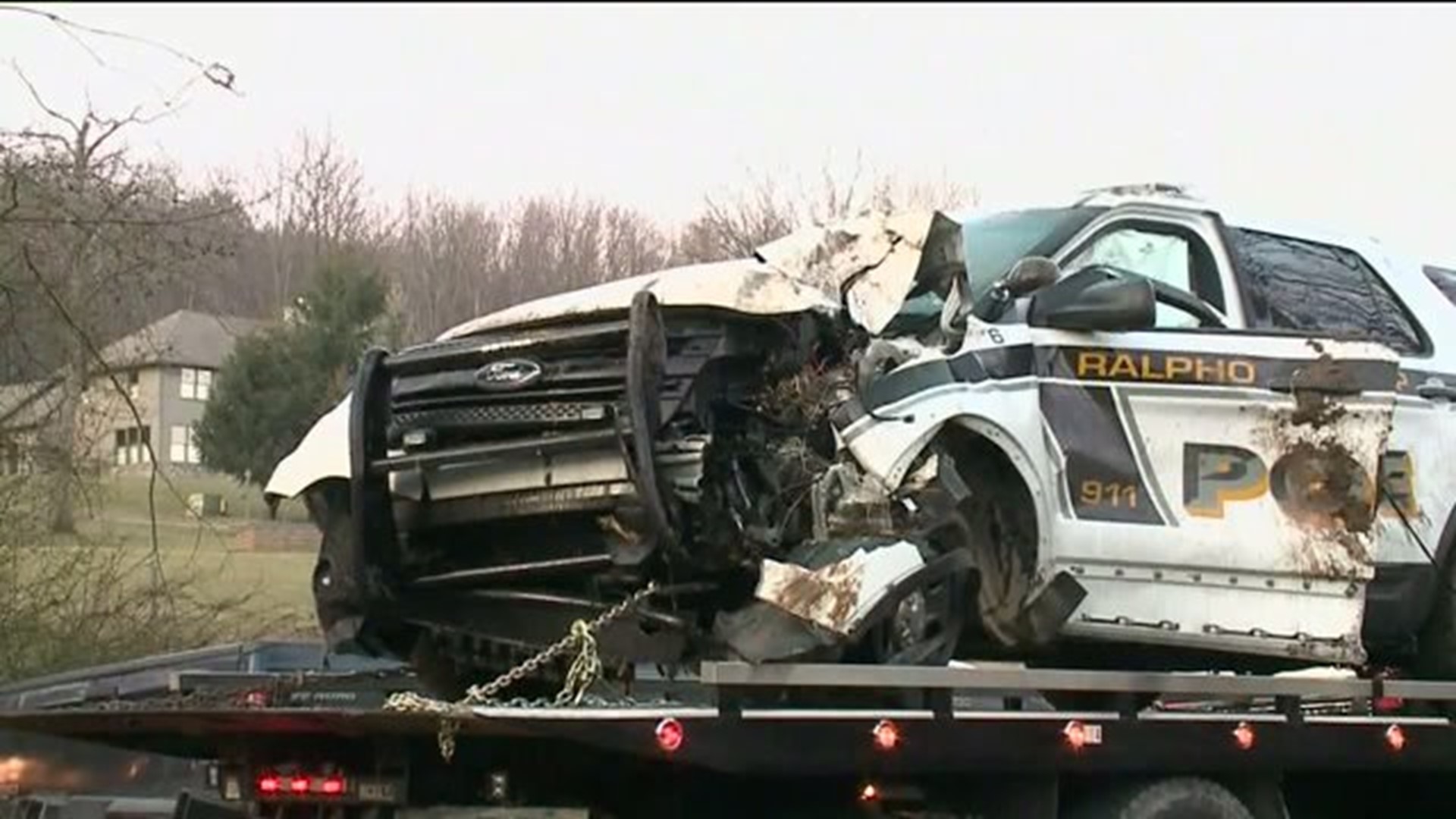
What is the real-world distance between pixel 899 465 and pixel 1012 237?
144 centimetres

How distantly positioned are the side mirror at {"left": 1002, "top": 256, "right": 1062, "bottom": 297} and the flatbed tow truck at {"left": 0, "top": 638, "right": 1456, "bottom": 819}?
126 centimetres

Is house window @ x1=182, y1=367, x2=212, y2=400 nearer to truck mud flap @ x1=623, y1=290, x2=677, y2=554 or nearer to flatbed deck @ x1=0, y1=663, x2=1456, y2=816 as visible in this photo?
flatbed deck @ x1=0, y1=663, x2=1456, y2=816

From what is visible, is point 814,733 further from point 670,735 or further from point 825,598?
point 670,735

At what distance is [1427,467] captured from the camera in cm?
638

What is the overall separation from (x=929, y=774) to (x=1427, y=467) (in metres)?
2.52

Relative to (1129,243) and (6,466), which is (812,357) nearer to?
(1129,243)

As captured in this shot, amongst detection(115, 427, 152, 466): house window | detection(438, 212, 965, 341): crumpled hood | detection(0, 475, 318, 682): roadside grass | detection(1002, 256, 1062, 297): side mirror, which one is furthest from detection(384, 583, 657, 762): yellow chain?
detection(115, 427, 152, 466): house window

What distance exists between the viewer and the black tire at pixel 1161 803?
17.8 ft

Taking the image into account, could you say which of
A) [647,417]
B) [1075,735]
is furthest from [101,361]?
[1075,735]

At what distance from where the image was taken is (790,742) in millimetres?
4668

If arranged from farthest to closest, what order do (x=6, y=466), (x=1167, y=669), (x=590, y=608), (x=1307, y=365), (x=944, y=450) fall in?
(x=6, y=466) → (x=1167, y=669) → (x=1307, y=365) → (x=944, y=450) → (x=590, y=608)

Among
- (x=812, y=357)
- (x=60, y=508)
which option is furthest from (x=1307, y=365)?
(x=60, y=508)

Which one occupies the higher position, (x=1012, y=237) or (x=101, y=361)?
(x=101, y=361)

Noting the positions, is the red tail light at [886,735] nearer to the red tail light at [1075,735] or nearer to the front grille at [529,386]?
the red tail light at [1075,735]
